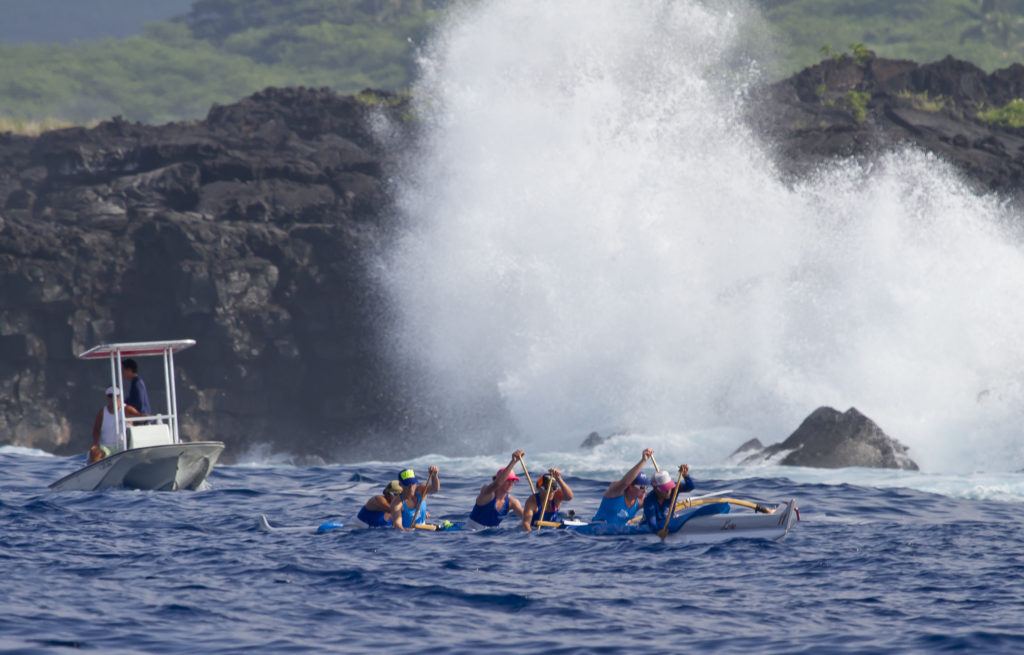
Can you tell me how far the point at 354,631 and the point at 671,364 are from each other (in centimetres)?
2198

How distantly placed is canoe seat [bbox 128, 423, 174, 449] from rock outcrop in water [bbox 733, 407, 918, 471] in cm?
1158

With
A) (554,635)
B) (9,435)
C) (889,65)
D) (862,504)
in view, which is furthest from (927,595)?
(889,65)

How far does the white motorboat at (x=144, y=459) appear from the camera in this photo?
2305 centimetres

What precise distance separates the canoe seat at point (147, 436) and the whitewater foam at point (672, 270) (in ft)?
40.7

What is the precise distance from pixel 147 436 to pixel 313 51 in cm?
9410

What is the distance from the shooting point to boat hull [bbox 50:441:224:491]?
2300cm

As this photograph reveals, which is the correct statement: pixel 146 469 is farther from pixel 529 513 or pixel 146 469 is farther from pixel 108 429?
pixel 529 513

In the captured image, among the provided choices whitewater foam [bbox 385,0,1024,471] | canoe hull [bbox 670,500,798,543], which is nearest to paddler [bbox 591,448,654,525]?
canoe hull [bbox 670,500,798,543]

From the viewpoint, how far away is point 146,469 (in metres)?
23.3

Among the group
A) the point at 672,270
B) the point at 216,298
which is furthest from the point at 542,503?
the point at 216,298

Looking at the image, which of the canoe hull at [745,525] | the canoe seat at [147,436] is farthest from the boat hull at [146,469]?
the canoe hull at [745,525]

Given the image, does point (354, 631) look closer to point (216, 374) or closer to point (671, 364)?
point (671, 364)

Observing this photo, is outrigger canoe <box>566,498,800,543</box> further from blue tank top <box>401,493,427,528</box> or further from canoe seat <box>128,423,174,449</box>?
canoe seat <box>128,423,174,449</box>

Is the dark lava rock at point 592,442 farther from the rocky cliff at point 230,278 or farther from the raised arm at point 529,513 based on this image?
the raised arm at point 529,513
